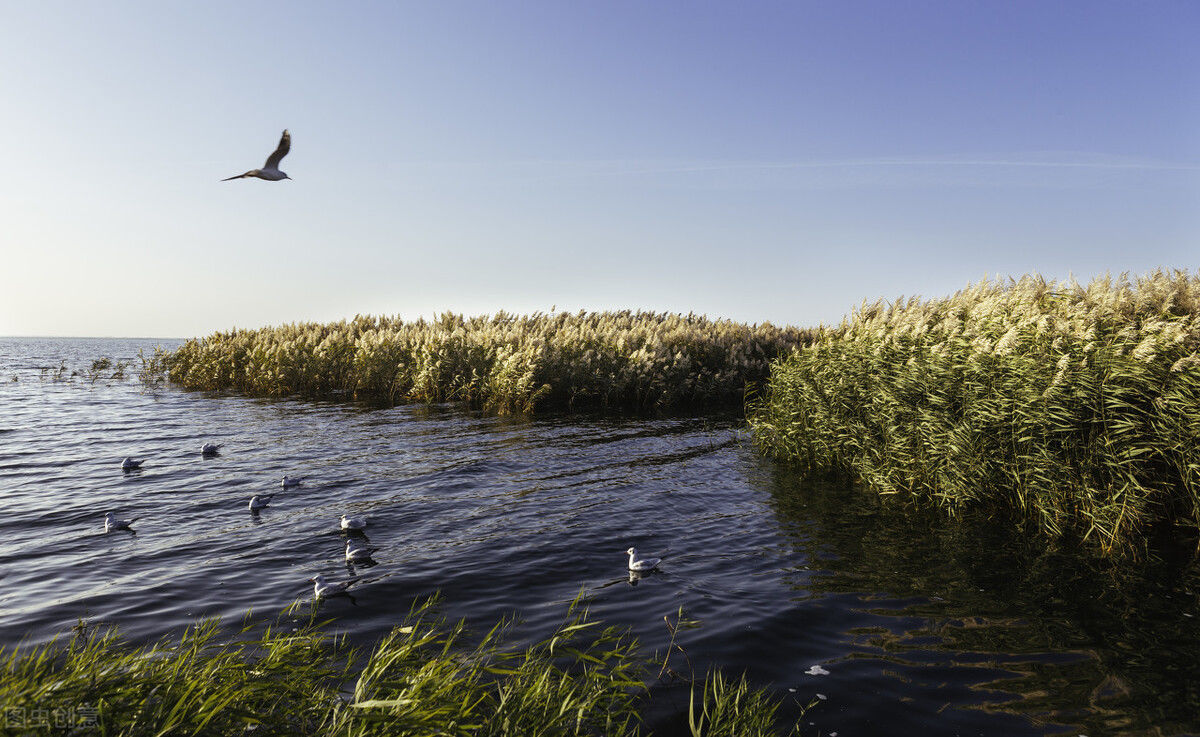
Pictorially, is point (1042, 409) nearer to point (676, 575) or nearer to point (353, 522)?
point (676, 575)

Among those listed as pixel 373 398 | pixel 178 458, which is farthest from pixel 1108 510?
pixel 373 398

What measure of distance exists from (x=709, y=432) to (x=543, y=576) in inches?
489

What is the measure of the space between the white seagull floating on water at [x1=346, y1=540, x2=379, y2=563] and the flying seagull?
5.51 m

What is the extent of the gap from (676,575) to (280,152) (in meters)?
9.15

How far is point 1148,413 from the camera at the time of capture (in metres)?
8.12

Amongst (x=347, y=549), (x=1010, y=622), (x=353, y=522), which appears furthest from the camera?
(x=353, y=522)

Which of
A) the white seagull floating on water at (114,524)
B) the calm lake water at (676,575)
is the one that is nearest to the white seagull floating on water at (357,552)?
the calm lake water at (676,575)

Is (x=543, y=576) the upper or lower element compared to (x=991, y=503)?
lower

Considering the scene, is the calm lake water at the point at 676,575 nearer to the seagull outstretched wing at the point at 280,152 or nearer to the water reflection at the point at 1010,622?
the water reflection at the point at 1010,622

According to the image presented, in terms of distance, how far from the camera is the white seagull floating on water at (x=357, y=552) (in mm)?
8500

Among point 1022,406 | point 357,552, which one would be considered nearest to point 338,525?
point 357,552

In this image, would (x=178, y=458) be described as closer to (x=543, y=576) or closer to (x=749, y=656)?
(x=543, y=576)

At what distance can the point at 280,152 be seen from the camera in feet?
34.1

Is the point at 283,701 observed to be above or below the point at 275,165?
below
